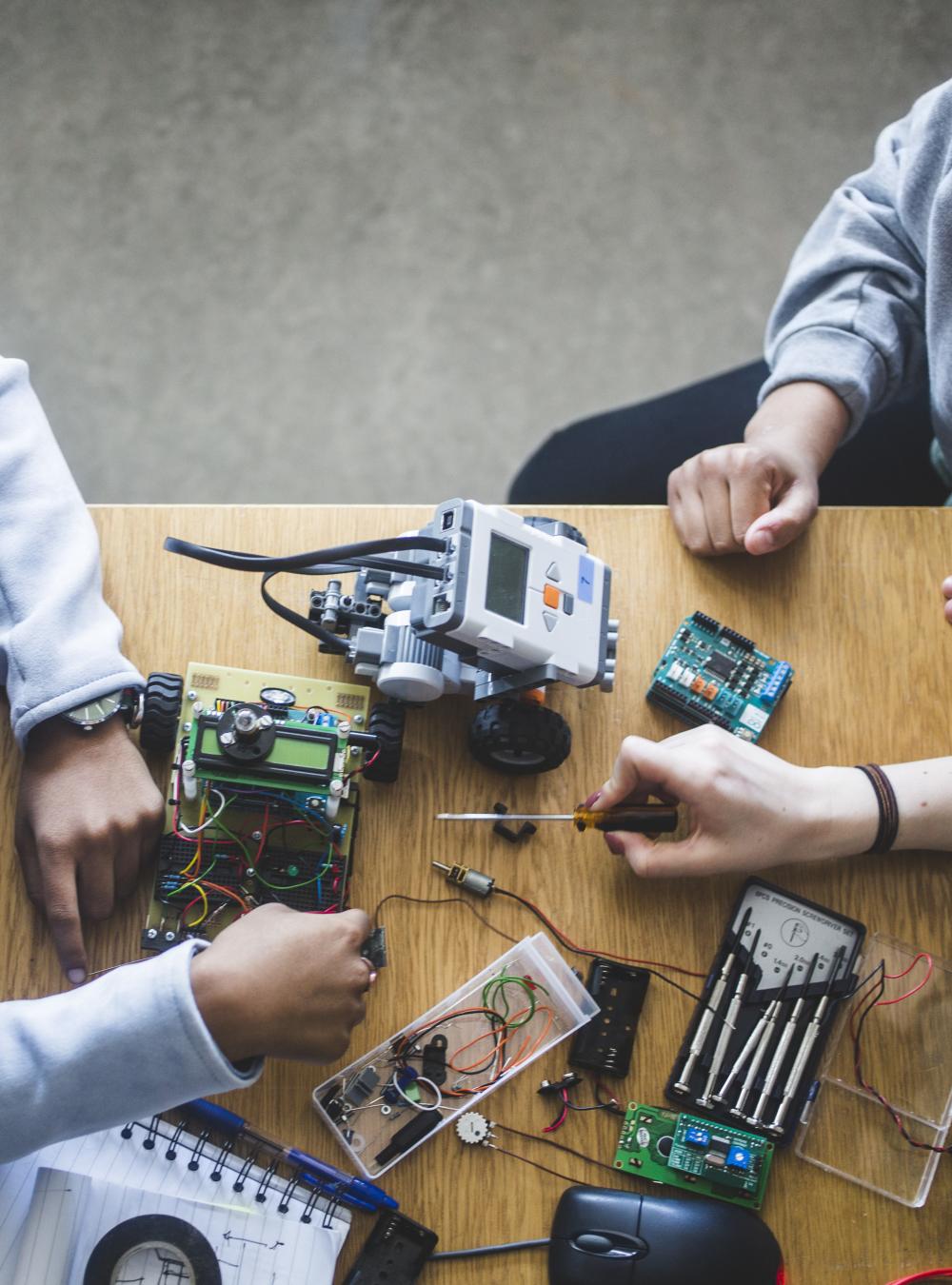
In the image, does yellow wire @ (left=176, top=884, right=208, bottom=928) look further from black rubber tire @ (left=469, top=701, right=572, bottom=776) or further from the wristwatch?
black rubber tire @ (left=469, top=701, right=572, bottom=776)

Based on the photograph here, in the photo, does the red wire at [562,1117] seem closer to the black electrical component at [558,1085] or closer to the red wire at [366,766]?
the black electrical component at [558,1085]

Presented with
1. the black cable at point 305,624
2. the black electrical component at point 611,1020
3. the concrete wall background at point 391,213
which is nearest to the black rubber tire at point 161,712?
the black cable at point 305,624

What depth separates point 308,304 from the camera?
214cm

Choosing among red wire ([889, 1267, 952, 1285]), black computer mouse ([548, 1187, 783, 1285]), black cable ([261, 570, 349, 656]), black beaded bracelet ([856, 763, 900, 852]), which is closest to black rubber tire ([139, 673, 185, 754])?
black cable ([261, 570, 349, 656])

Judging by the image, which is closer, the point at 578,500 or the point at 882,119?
the point at 578,500

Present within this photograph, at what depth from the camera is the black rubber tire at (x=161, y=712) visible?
41.4 inches

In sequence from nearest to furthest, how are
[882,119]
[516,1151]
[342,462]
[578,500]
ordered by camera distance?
[516,1151]
[578,500]
[342,462]
[882,119]

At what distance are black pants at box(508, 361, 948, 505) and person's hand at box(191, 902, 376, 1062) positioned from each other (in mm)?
719

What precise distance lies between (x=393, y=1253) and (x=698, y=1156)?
1.02 feet

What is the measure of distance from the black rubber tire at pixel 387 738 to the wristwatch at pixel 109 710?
0.79 ft

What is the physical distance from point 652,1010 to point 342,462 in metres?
1.35

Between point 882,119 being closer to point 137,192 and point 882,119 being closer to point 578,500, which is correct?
point 578,500

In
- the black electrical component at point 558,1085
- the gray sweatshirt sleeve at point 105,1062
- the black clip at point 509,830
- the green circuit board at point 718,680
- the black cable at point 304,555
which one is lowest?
the black electrical component at point 558,1085

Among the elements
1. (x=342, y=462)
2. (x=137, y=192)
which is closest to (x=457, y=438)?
(x=342, y=462)
